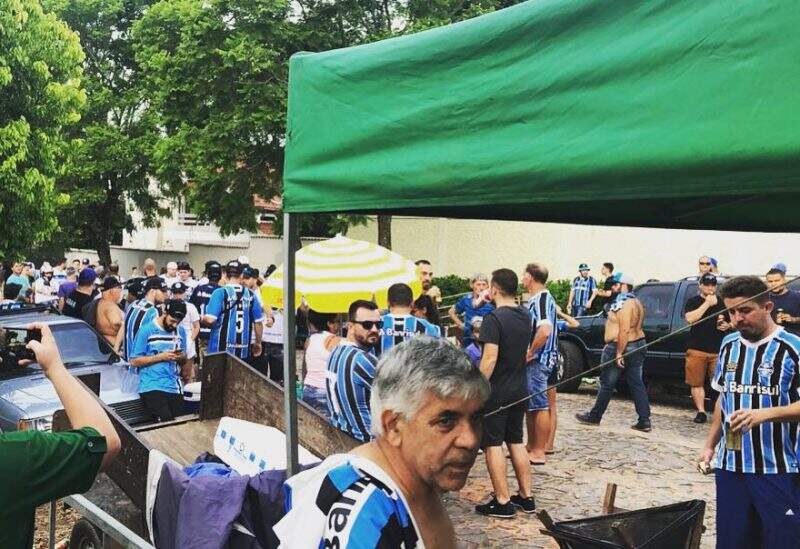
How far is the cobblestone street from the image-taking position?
5.88 metres

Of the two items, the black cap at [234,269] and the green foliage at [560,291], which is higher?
the black cap at [234,269]

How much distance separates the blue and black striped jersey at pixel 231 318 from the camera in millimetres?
8562

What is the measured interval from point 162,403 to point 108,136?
24.3 m

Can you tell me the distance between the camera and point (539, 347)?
7164mm

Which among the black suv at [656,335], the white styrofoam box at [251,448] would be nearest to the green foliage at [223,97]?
the black suv at [656,335]

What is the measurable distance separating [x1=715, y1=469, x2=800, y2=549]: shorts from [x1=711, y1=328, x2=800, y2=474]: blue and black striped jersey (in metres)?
0.06

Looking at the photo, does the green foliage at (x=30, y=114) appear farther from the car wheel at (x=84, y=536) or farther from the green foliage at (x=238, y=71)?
the car wheel at (x=84, y=536)

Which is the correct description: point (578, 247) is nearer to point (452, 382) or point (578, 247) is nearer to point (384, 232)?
point (384, 232)

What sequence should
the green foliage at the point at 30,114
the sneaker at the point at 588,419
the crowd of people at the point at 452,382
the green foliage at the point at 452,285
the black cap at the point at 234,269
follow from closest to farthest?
1. the crowd of people at the point at 452,382
2. the black cap at the point at 234,269
3. the sneaker at the point at 588,419
4. the green foliage at the point at 30,114
5. the green foliage at the point at 452,285

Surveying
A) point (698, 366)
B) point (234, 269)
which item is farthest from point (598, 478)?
point (234, 269)

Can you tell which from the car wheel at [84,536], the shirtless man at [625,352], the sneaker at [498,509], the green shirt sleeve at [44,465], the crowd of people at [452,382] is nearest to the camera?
the crowd of people at [452,382]

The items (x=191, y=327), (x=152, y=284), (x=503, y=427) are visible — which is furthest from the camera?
(x=191, y=327)

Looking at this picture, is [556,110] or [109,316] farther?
[109,316]

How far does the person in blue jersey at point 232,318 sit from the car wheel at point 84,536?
4671 millimetres
